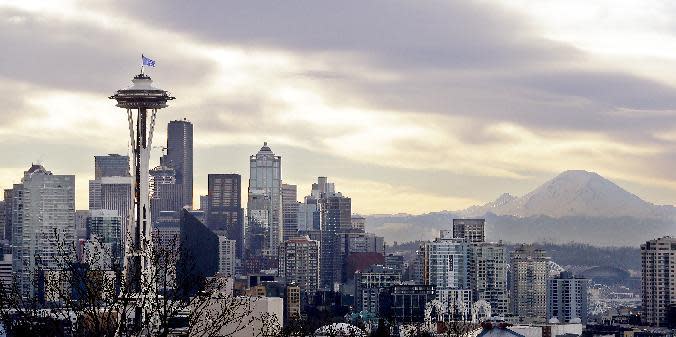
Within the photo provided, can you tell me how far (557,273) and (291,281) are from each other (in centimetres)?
2264

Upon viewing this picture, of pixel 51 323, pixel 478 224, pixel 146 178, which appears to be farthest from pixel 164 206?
pixel 51 323

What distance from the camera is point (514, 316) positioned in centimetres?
12175

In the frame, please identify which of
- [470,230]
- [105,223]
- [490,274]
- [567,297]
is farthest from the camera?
[470,230]

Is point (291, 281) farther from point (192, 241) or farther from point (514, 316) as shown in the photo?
point (514, 316)

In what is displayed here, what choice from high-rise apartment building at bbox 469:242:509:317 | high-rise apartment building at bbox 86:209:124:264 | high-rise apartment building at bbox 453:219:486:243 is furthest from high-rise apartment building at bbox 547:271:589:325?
high-rise apartment building at bbox 86:209:124:264

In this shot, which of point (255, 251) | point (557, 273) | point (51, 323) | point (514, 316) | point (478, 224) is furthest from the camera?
point (255, 251)

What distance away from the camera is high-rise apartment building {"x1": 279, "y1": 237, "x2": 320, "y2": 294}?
145 meters

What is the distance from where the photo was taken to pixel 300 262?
491 feet

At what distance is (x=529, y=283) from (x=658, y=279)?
1056 cm

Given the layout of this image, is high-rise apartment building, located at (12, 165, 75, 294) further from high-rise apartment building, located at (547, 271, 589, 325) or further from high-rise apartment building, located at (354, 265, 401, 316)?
high-rise apartment building, located at (547, 271, 589, 325)

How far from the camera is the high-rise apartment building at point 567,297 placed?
424 ft

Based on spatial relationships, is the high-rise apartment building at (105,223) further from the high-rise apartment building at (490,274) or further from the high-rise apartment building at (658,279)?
the high-rise apartment building at (658,279)

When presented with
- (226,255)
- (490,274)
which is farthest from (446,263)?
(226,255)

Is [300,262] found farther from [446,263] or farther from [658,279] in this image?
[658,279]
